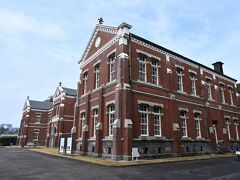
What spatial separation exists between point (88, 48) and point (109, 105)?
9.73 m

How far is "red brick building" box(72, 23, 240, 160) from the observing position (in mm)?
16719

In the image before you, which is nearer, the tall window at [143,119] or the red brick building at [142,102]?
the red brick building at [142,102]

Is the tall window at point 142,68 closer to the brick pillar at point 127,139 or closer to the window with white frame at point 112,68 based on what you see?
the window with white frame at point 112,68

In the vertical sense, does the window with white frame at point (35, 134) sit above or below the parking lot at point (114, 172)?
above

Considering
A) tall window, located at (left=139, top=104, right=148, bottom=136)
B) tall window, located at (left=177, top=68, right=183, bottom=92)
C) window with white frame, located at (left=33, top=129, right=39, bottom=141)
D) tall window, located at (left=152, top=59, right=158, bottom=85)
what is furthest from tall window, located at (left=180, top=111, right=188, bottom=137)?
window with white frame, located at (left=33, top=129, right=39, bottom=141)

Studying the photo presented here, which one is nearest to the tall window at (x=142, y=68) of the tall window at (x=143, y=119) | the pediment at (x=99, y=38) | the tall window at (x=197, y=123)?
the tall window at (x=143, y=119)

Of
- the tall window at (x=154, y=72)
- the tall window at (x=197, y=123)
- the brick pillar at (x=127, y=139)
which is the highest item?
the tall window at (x=154, y=72)

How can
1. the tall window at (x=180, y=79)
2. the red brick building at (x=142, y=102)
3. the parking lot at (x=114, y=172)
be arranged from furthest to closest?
1. the tall window at (x=180, y=79)
2. the red brick building at (x=142, y=102)
3. the parking lot at (x=114, y=172)

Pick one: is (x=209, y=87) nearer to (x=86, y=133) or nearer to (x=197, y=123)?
(x=197, y=123)

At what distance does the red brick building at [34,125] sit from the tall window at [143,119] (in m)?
38.1

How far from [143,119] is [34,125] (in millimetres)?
39440

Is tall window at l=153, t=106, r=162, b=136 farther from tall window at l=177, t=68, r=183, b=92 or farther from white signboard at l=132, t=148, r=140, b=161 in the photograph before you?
tall window at l=177, t=68, r=183, b=92

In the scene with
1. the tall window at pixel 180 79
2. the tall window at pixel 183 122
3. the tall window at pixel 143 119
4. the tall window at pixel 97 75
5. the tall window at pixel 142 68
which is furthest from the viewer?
the tall window at pixel 180 79

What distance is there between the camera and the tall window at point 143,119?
17469 millimetres
